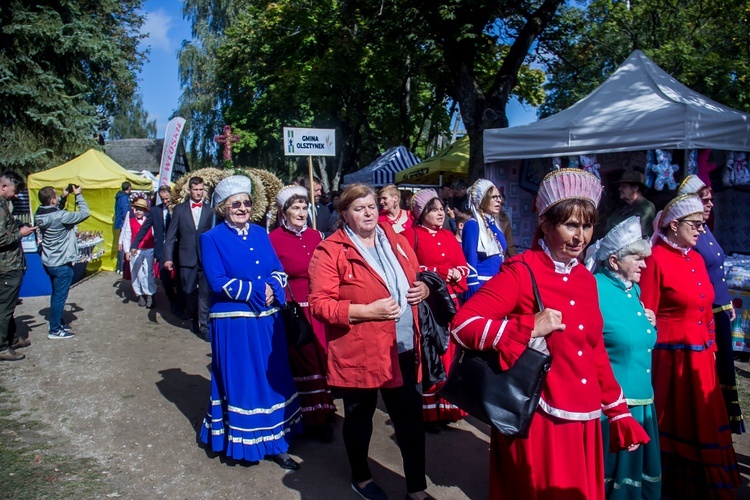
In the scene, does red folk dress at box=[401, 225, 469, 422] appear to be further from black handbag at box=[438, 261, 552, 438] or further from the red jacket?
black handbag at box=[438, 261, 552, 438]

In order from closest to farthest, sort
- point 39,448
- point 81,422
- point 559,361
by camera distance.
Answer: point 559,361
point 39,448
point 81,422

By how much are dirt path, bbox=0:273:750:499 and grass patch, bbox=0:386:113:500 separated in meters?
0.08

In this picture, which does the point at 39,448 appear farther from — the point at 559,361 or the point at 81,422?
the point at 559,361

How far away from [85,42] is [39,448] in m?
20.3

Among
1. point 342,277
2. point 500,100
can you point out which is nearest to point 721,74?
point 500,100

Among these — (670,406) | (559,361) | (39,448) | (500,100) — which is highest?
(500,100)

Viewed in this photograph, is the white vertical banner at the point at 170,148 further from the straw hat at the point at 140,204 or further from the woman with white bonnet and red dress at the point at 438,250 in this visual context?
the woman with white bonnet and red dress at the point at 438,250

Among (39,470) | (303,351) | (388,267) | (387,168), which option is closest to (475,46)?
(387,168)

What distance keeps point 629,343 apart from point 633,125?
193 inches

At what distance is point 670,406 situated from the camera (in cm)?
393

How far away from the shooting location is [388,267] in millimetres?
3537

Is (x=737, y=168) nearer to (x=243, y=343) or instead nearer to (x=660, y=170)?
(x=660, y=170)

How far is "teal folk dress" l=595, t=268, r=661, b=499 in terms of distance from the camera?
3.33m

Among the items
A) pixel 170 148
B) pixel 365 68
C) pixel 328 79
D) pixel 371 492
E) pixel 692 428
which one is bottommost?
pixel 371 492
